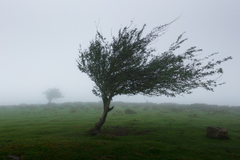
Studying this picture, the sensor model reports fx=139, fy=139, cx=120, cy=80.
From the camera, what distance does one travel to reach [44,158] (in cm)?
1001

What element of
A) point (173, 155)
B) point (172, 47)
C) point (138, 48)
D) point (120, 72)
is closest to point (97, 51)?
point (120, 72)

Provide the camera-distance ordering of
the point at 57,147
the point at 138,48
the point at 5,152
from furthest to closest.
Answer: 1. the point at 138,48
2. the point at 57,147
3. the point at 5,152

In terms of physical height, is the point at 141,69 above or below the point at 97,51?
below

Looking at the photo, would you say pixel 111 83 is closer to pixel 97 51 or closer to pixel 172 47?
pixel 97 51

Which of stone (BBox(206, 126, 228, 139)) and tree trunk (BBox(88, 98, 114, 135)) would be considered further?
tree trunk (BBox(88, 98, 114, 135))

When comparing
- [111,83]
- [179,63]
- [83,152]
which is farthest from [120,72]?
[83,152]

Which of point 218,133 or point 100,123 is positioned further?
point 100,123

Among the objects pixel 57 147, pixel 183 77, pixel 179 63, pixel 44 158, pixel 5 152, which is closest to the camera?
pixel 44 158

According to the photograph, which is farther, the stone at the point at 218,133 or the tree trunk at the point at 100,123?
the tree trunk at the point at 100,123

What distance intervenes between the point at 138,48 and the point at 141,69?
2844 millimetres

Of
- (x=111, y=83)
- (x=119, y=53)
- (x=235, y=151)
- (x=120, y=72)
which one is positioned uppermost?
(x=119, y=53)

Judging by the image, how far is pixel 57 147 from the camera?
11.6 metres

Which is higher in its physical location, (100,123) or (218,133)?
(100,123)

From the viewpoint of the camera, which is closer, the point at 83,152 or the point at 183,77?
the point at 83,152
